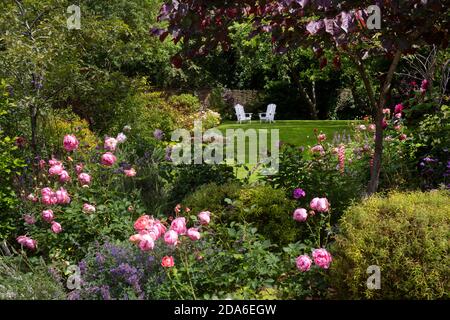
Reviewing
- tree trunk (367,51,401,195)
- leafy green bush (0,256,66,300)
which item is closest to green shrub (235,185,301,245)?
tree trunk (367,51,401,195)

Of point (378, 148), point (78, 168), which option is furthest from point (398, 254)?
point (78, 168)

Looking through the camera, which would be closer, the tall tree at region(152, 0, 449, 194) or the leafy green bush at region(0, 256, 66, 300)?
the leafy green bush at region(0, 256, 66, 300)

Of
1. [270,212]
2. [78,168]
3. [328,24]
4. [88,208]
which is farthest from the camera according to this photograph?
[78,168]

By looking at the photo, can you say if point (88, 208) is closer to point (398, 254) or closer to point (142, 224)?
point (142, 224)

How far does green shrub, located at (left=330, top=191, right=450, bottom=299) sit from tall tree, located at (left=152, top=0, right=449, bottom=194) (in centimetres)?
110

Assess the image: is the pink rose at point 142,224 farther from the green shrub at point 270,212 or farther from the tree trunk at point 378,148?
the tree trunk at point 378,148

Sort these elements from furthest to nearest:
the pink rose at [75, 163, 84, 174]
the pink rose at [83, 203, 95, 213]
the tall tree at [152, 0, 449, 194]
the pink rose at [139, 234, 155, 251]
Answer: the pink rose at [75, 163, 84, 174] → the pink rose at [83, 203, 95, 213] → the tall tree at [152, 0, 449, 194] → the pink rose at [139, 234, 155, 251]

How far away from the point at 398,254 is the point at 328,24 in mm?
1350

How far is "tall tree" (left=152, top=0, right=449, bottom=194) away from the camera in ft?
10.2

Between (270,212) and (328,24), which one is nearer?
(328,24)

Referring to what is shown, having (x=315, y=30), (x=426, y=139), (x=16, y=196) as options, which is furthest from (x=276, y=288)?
(x=426, y=139)

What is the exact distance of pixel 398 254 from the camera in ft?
8.03

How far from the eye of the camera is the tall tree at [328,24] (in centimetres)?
312

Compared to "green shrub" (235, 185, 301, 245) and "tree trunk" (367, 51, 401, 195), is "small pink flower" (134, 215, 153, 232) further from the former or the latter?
"tree trunk" (367, 51, 401, 195)
